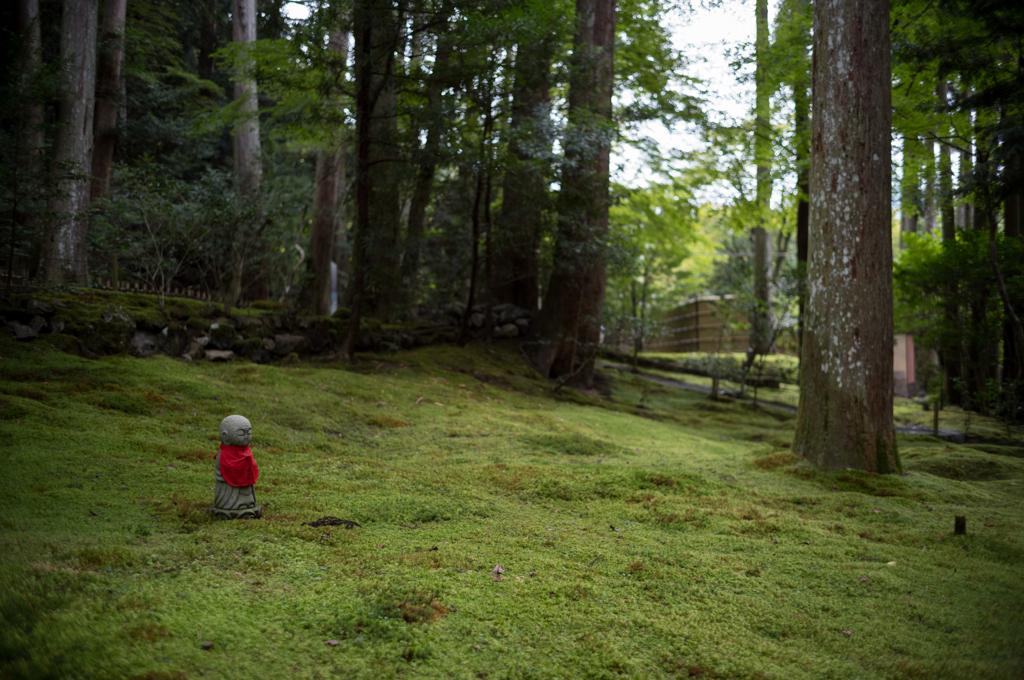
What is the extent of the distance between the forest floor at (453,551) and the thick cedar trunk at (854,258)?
1.26ft

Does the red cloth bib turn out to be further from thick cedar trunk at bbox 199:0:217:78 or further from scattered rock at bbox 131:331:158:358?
thick cedar trunk at bbox 199:0:217:78

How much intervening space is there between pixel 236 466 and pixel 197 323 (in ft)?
14.0

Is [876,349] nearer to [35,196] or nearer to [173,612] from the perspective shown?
[173,612]

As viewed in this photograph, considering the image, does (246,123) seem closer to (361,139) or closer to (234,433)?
(361,139)

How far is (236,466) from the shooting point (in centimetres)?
291

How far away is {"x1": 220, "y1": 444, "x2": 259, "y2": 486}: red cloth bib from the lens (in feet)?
9.49

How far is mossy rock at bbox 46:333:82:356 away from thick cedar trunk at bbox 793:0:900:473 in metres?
6.37

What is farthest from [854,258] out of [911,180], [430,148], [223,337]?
[911,180]

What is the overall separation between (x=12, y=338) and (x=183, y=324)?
160cm

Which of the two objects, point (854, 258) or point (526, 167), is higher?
point (526, 167)

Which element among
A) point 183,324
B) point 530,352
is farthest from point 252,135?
point 530,352

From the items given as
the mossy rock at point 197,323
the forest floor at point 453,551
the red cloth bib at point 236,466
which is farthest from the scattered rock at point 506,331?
the red cloth bib at point 236,466

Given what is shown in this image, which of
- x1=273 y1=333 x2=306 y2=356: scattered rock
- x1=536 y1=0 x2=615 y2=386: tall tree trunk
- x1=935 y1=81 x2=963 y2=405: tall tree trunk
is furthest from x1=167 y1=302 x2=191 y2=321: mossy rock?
x1=935 y1=81 x2=963 y2=405: tall tree trunk

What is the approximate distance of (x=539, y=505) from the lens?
3949 millimetres
